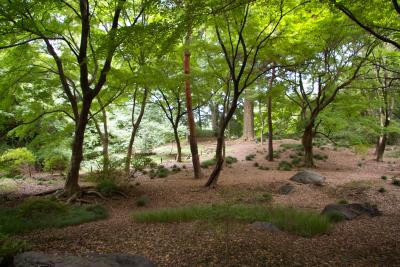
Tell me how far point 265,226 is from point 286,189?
16.3 ft

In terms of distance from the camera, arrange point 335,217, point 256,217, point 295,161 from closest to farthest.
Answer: point 256,217 < point 335,217 < point 295,161

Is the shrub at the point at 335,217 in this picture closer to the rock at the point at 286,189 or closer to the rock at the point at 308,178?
the rock at the point at 286,189

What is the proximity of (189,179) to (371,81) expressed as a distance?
389 inches

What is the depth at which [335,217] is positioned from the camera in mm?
6172

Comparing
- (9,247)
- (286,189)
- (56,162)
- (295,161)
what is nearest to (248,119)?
(295,161)

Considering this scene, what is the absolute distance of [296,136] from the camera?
24.0 meters

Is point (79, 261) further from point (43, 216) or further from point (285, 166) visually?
point (285, 166)

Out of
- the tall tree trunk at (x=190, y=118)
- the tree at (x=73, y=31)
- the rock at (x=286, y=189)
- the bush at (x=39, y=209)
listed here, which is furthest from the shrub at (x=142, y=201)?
the rock at (x=286, y=189)

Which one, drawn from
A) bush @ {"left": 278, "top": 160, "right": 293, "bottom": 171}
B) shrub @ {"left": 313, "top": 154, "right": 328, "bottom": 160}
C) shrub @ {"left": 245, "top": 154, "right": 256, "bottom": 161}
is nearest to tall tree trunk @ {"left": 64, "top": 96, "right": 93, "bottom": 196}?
bush @ {"left": 278, "top": 160, "right": 293, "bottom": 171}

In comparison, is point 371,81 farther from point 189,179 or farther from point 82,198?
point 82,198

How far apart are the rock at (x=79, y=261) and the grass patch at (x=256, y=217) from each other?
2.16 metres

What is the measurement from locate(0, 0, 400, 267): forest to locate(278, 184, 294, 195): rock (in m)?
0.07

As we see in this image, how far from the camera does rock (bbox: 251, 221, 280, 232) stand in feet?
17.2

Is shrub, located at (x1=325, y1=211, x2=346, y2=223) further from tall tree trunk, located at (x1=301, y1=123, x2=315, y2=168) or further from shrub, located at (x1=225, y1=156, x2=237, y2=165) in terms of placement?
shrub, located at (x1=225, y1=156, x2=237, y2=165)
